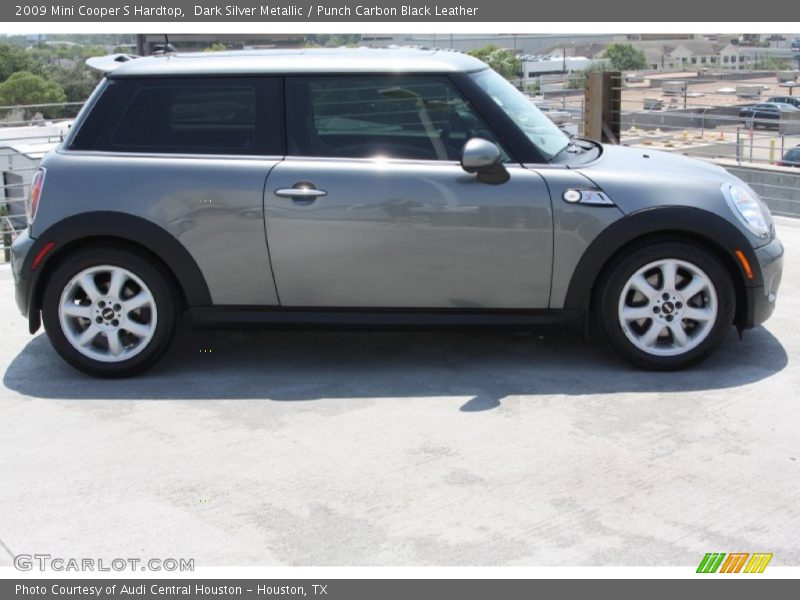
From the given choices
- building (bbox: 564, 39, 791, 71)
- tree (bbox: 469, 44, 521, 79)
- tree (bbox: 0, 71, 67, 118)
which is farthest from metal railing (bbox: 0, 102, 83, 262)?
building (bbox: 564, 39, 791, 71)

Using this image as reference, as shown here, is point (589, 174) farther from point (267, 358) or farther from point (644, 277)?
point (267, 358)

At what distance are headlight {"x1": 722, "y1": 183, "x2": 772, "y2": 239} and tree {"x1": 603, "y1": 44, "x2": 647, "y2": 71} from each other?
329 ft

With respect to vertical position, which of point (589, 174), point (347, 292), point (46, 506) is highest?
point (589, 174)

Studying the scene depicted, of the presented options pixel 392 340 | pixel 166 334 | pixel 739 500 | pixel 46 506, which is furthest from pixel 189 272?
pixel 739 500

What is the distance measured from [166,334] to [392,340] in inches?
50.5

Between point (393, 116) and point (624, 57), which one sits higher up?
point (624, 57)

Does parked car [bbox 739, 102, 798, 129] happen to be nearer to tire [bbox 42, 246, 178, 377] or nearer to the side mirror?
the side mirror

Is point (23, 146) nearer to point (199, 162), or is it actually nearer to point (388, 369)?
point (199, 162)

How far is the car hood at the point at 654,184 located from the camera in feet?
16.9

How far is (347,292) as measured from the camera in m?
5.26

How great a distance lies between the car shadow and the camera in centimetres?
513

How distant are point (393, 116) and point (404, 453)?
5.77 ft

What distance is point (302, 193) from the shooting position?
515cm

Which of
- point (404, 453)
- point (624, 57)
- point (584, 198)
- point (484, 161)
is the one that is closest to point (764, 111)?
point (584, 198)
